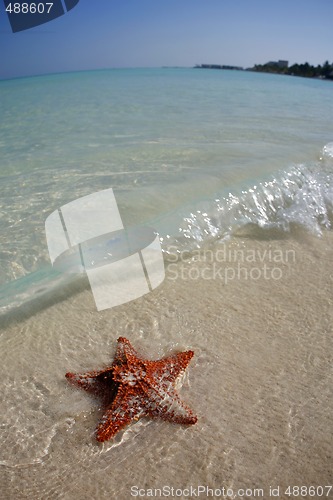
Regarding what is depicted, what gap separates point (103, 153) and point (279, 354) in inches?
234

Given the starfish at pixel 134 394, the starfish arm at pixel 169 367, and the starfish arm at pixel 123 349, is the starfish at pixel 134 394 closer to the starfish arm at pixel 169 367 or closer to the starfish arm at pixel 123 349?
the starfish arm at pixel 169 367

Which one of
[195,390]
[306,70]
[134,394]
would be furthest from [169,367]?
[306,70]

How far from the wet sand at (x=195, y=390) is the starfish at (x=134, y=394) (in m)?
0.07

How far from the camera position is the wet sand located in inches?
89.7

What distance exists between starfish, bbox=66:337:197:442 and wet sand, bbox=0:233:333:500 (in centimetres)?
7

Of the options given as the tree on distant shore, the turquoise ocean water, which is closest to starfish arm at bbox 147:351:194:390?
the turquoise ocean water

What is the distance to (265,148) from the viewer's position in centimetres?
842

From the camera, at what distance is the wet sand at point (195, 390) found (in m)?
2.28

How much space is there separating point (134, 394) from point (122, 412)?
0.13 meters

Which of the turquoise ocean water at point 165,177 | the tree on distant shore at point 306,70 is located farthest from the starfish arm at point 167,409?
the tree on distant shore at point 306,70

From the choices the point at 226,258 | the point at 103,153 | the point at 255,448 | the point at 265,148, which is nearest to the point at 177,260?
the point at 226,258

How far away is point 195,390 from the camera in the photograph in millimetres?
2793

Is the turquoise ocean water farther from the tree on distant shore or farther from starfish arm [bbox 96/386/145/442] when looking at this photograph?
the tree on distant shore

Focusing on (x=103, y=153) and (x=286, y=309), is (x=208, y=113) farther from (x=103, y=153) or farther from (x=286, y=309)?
(x=286, y=309)
